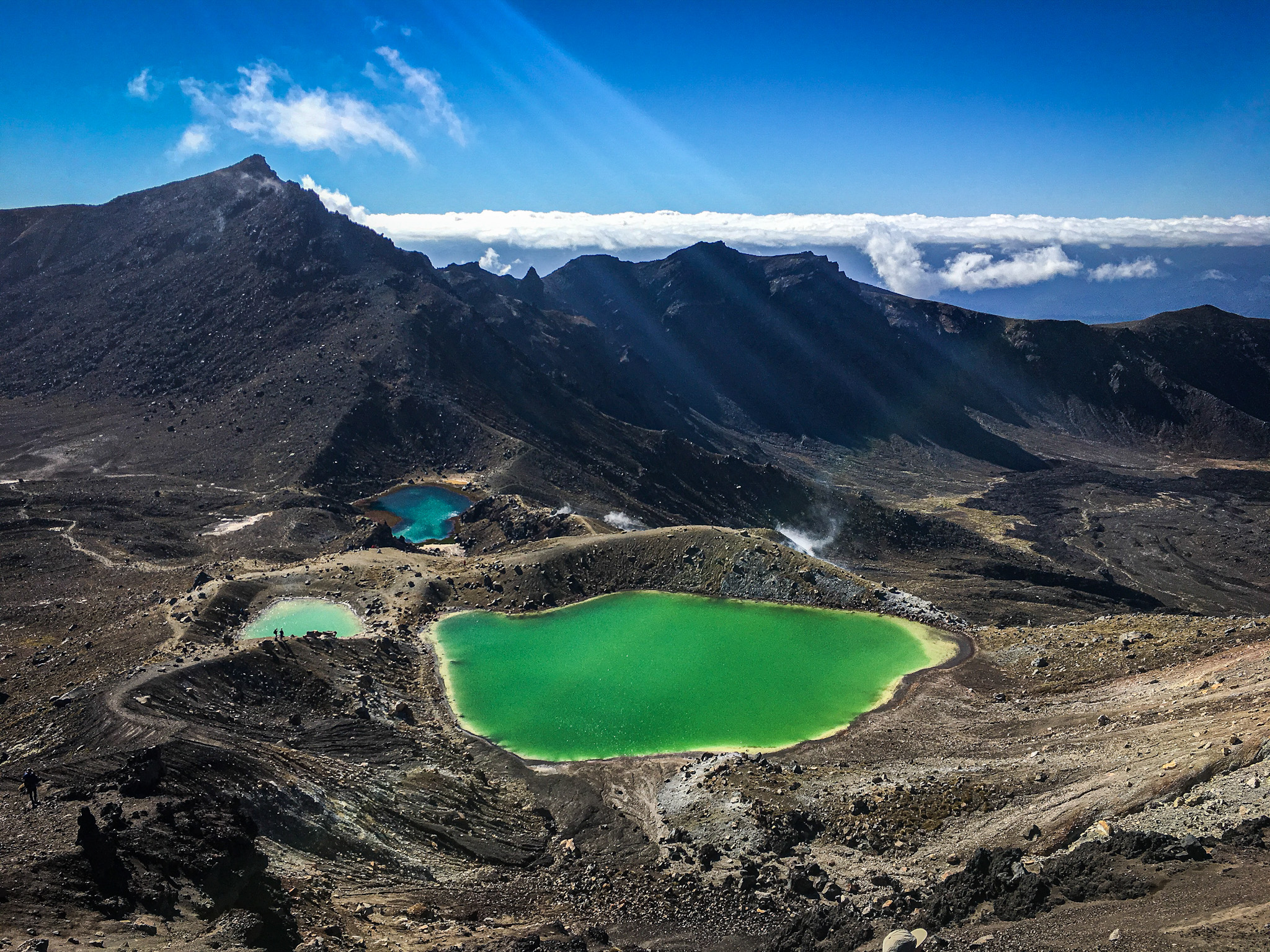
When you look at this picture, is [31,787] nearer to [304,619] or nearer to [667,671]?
[304,619]

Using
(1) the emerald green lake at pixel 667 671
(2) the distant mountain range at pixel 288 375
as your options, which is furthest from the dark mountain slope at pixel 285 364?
(1) the emerald green lake at pixel 667 671

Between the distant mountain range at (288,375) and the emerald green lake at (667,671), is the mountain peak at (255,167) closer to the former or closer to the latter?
the distant mountain range at (288,375)

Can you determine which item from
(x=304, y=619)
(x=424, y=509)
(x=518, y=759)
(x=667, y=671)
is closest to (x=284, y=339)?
(x=424, y=509)

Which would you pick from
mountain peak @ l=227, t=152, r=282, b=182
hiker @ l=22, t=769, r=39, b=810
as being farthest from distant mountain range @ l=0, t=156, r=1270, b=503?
hiker @ l=22, t=769, r=39, b=810

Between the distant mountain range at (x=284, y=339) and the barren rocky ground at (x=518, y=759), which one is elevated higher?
the distant mountain range at (x=284, y=339)

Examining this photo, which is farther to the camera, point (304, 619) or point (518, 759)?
point (304, 619)

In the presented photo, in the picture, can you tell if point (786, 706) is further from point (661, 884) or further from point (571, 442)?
point (571, 442)
